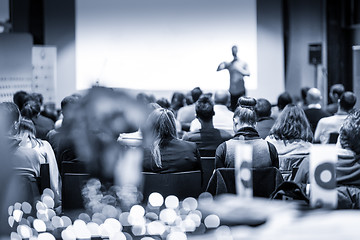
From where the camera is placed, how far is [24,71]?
10.9m

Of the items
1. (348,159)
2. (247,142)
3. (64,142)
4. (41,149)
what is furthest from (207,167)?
(64,142)

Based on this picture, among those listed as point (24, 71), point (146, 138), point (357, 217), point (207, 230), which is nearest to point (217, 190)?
point (146, 138)

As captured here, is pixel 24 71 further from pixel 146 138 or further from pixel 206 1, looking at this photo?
pixel 146 138

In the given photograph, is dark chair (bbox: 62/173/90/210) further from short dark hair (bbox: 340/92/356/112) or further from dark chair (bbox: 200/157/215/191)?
short dark hair (bbox: 340/92/356/112)

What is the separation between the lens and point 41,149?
14.7ft

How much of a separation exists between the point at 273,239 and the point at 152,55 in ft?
39.6

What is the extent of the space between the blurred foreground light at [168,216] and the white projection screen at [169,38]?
35.6 ft

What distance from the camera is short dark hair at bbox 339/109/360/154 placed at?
3.14m

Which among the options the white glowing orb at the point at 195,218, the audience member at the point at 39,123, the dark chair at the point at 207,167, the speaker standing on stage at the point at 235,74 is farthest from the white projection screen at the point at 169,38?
the white glowing orb at the point at 195,218

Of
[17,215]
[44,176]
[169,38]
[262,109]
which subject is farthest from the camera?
[169,38]

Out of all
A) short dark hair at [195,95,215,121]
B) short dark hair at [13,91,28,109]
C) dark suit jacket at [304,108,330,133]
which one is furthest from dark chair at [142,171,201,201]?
short dark hair at [13,91,28,109]

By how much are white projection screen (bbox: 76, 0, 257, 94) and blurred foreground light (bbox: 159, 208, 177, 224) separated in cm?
1084

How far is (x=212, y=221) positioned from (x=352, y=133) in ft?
4.57

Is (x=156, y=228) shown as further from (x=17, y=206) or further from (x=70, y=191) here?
(x=70, y=191)
